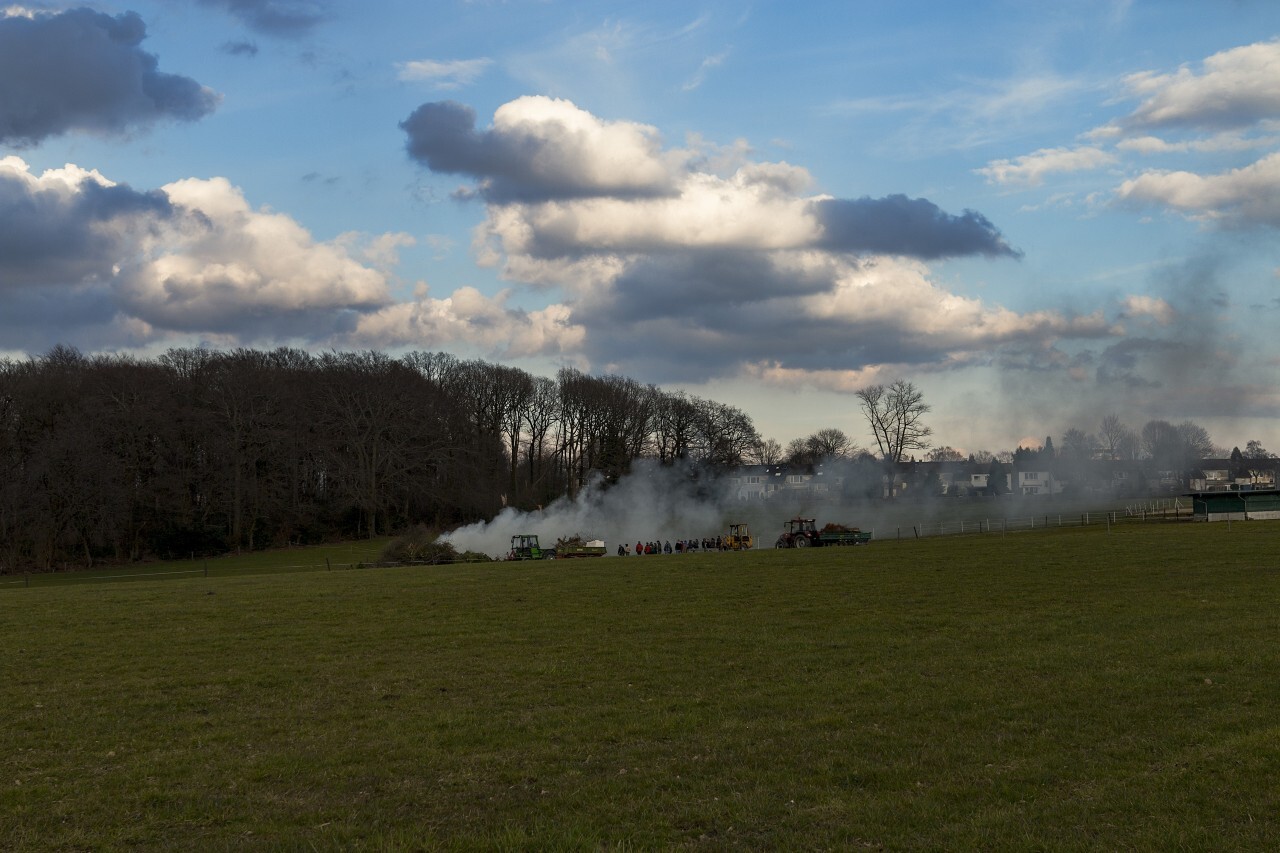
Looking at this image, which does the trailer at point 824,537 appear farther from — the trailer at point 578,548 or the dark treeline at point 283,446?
the dark treeline at point 283,446

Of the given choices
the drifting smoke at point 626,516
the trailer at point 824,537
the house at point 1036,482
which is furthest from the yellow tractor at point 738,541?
the house at point 1036,482

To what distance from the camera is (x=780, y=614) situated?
2331 centimetres

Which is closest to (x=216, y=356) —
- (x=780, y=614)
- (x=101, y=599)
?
(x=101, y=599)

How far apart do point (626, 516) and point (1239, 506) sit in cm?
4452

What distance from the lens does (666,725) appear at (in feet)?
40.1

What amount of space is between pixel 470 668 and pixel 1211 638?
13.3 m

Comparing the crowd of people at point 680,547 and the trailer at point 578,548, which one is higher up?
the trailer at point 578,548

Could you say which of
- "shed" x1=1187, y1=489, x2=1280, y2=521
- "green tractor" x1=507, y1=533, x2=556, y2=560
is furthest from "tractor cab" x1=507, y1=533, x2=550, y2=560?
"shed" x1=1187, y1=489, x2=1280, y2=521

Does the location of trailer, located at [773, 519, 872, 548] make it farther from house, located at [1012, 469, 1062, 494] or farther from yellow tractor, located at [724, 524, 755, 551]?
house, located at [1012, 469, 1062, 494]

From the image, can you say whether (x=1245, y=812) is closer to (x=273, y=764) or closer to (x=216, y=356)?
(x=273, y=764)

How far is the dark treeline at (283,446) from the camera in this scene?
73125 millimetres

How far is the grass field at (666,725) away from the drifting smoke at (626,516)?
43.9 m

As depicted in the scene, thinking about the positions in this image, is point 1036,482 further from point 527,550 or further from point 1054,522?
point 527,550

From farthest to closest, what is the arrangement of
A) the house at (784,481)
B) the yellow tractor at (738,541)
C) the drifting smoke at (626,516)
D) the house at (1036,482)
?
the house at (1036,482) → the house at (784,481) → the drifting smoke at (626,516) → the yellow tractor at (738,541)
